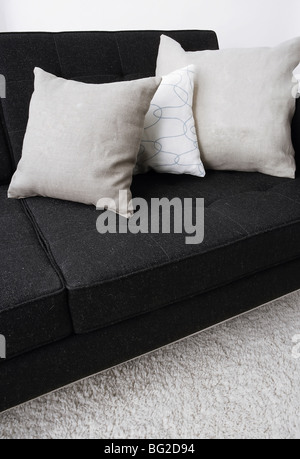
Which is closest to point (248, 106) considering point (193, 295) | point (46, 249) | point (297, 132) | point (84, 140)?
point (297, 132)

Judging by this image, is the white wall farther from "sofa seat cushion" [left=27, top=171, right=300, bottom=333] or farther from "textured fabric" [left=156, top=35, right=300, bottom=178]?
"sofa seat cushion" [left=27, top=171, right=300, bottom=333]

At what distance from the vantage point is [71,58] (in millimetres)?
1410

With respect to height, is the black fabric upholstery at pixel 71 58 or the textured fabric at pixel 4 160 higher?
the black fabric upholstery at pixel 71 58

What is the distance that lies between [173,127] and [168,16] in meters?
0.97

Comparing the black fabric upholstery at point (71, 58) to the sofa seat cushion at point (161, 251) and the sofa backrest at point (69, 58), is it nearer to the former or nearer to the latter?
the sofa backrest at point (69, 58)

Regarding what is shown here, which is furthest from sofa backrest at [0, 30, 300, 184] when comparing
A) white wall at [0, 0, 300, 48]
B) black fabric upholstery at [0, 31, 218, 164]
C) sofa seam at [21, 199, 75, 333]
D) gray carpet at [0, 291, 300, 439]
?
gray carpet at [0, 291, 300, 439]

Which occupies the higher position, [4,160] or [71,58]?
[71,58]

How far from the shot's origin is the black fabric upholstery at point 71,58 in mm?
1331

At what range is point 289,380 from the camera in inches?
45.1

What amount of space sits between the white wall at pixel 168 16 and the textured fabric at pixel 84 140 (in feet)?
2.41

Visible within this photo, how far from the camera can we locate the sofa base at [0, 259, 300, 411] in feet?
3.03

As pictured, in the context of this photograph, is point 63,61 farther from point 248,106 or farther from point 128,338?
point 128,338

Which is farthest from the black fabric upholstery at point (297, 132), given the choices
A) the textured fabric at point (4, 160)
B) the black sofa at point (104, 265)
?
the textured fabric at point (4, 160)
